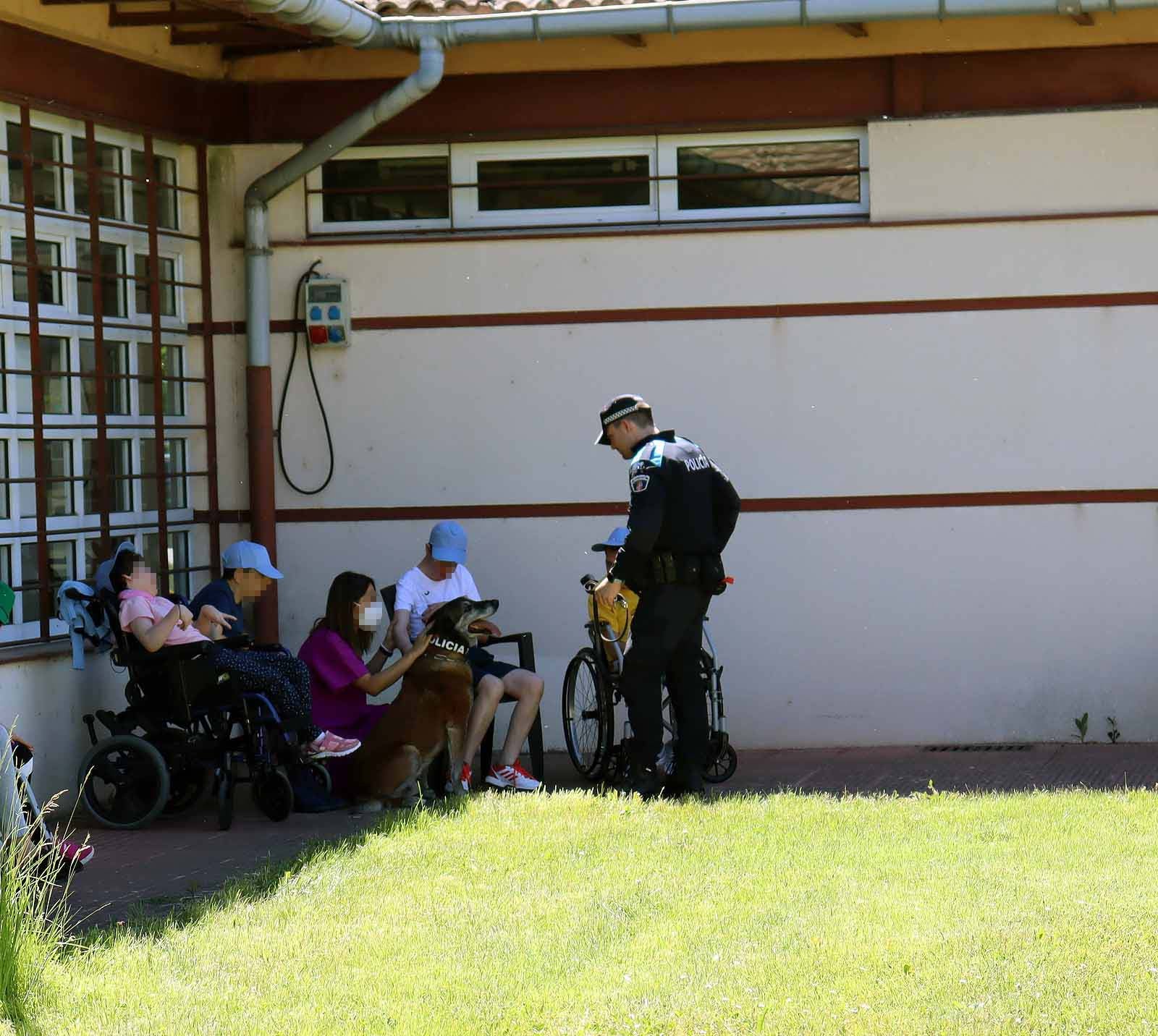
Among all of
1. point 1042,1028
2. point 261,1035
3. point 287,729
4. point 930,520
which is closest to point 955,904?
point 1042,1028

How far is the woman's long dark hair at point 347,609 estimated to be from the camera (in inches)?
319

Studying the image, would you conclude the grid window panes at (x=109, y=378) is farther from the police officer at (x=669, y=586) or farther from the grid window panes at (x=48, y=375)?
the police officer at (x=669, y=586)

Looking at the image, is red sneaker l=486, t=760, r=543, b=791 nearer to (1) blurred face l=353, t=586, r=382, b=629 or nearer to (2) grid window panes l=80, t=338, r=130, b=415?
(1) blurred face l=353, t=586, r=382, b=629

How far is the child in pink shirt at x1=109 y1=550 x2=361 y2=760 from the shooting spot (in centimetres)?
757

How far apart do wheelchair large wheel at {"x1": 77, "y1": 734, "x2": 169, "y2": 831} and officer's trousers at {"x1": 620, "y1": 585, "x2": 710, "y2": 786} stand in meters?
2.08

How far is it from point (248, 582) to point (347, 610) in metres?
0.49

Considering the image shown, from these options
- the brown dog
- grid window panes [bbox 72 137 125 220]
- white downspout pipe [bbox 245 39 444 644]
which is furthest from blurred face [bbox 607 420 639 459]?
grid window panes [bbox 72 137 125 220]

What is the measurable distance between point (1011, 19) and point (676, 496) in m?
3.31

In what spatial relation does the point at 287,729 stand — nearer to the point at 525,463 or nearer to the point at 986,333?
the point at 525,463

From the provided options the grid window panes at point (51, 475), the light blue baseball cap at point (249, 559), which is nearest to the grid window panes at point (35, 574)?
the grid window panes at point (51, 475)

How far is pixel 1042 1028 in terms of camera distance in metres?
4.40

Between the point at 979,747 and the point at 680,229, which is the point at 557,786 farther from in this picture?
the point at 680,229

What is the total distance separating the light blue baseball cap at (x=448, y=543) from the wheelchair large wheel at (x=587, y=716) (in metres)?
0.76

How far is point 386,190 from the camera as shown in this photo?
973 cm
